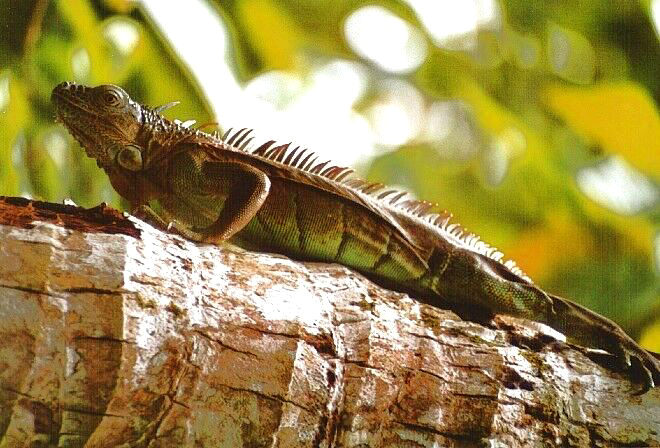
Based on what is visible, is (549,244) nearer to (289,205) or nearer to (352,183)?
(352,183)

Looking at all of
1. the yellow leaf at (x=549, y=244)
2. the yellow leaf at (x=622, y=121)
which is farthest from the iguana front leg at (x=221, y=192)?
the yellow leaf at (x=622, y=121)

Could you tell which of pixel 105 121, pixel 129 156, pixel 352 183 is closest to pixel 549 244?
pixel 352 183

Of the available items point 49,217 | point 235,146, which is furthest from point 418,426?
point 235,146

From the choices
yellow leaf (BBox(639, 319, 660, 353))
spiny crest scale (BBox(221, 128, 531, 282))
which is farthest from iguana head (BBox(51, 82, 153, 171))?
yellow leaf (BBox(639, 319, 660, 353))

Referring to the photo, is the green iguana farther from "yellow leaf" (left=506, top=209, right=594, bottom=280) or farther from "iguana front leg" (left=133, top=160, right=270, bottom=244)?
"yellow leaf" (left=506, top=209, right=594, bottom=280)

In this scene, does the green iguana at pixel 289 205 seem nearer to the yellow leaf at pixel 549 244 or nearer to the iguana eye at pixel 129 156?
the iguana eye at pixel 129 156

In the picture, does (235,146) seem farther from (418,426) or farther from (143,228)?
(418,426)

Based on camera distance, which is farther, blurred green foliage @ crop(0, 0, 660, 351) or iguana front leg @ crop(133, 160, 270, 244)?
blurred green foliage @ crop(0, 0, 660, 351)
